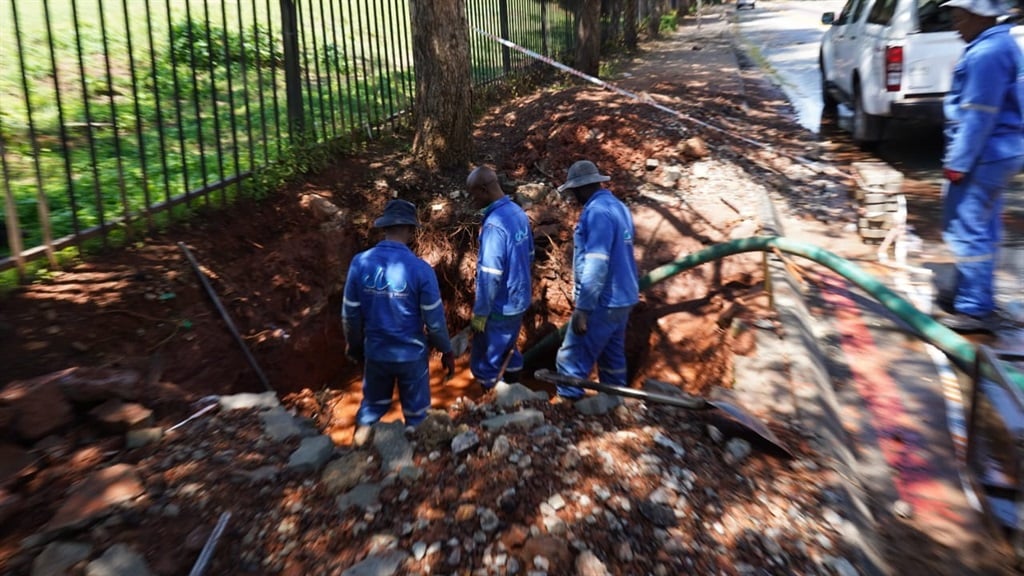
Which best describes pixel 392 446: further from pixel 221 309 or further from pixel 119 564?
pixel 221 309

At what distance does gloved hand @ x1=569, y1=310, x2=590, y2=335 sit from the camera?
480 cm

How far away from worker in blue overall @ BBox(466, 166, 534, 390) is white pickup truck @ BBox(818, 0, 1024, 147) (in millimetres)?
4586

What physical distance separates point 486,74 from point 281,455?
28.3 feet

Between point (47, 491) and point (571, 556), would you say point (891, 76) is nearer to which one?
point (571, 556)

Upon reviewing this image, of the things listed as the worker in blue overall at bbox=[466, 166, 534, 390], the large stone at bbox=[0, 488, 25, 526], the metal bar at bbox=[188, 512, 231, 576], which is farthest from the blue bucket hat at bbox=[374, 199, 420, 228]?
the large stone at bbox=[0, 488, 25, 526]

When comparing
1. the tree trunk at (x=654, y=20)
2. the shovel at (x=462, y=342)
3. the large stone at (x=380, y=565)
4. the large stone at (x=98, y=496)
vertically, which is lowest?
the shovel at (x=462, y=342)

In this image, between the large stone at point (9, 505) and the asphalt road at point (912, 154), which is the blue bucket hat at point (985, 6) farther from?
the large stone at point (9, 505)

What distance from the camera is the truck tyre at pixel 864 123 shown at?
8469 mm

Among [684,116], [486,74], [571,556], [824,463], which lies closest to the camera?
[571,556]

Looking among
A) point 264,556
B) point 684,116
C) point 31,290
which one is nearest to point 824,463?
point 264,556

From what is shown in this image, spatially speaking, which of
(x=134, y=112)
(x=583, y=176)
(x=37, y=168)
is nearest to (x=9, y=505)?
(x=37, y=168)

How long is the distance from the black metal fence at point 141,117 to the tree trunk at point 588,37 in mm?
5047

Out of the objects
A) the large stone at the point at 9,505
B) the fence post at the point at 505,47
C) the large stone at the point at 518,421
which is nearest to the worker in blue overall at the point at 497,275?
the large stone at the point at 518,421

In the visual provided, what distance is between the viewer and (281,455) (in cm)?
360
